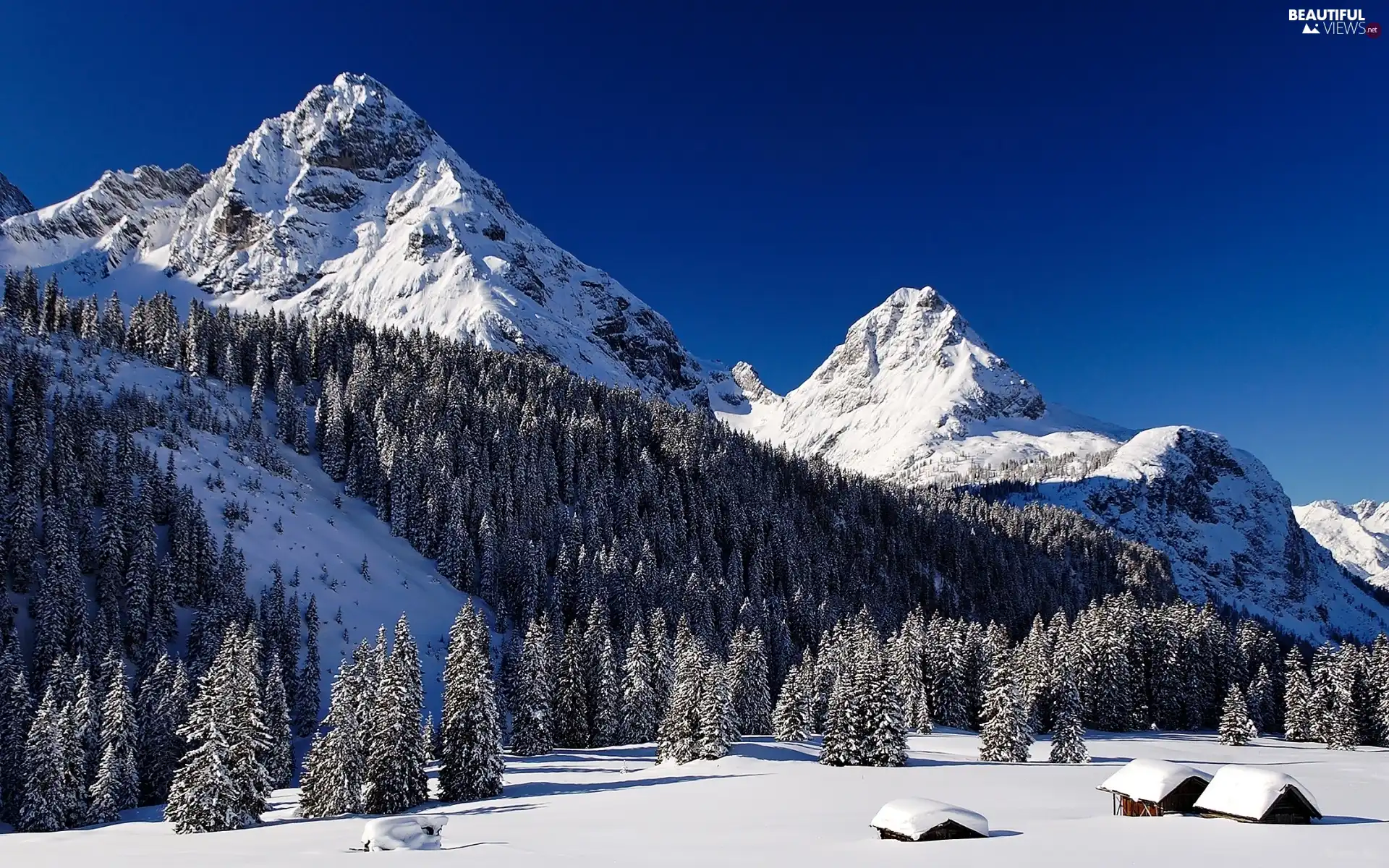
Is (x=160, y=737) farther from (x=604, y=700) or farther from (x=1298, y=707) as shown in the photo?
(x=1298, y=707)

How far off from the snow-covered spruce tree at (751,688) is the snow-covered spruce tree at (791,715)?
4.63m

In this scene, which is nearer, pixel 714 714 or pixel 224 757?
pixel 224 757

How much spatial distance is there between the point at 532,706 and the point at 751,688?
24541 mm

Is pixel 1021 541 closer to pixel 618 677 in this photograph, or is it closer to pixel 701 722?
pixel 618 677

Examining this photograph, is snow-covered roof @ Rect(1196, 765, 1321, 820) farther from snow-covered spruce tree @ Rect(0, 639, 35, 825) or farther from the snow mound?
snow-covered spruce tree @ Rect(0, 639, 35, 825)

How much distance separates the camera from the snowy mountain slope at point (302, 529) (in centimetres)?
8994

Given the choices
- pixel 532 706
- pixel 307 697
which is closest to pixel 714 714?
pixel 532 706

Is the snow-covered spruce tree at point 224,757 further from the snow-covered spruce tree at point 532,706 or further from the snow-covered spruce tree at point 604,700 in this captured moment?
the snow-covered spruce tree at point 604,700

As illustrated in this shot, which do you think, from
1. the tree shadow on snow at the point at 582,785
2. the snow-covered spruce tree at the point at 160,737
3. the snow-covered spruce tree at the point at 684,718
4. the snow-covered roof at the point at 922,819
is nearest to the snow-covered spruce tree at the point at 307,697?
the snow-covered spruce tree at the point at 160,737

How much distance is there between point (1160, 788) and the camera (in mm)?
29688

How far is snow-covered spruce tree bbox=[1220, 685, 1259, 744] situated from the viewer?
2820 inches

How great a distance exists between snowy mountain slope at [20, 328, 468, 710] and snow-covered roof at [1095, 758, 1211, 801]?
68321 millimetres

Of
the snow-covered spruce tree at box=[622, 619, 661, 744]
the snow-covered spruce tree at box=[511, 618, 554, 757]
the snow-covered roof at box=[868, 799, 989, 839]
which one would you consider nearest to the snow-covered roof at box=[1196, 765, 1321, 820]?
the snow-covered roof at box=[868, 799, 989, 839]

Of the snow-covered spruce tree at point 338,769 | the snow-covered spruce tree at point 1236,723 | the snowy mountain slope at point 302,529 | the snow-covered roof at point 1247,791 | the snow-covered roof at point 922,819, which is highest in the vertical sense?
the snowy mountain slope at point 302,529
